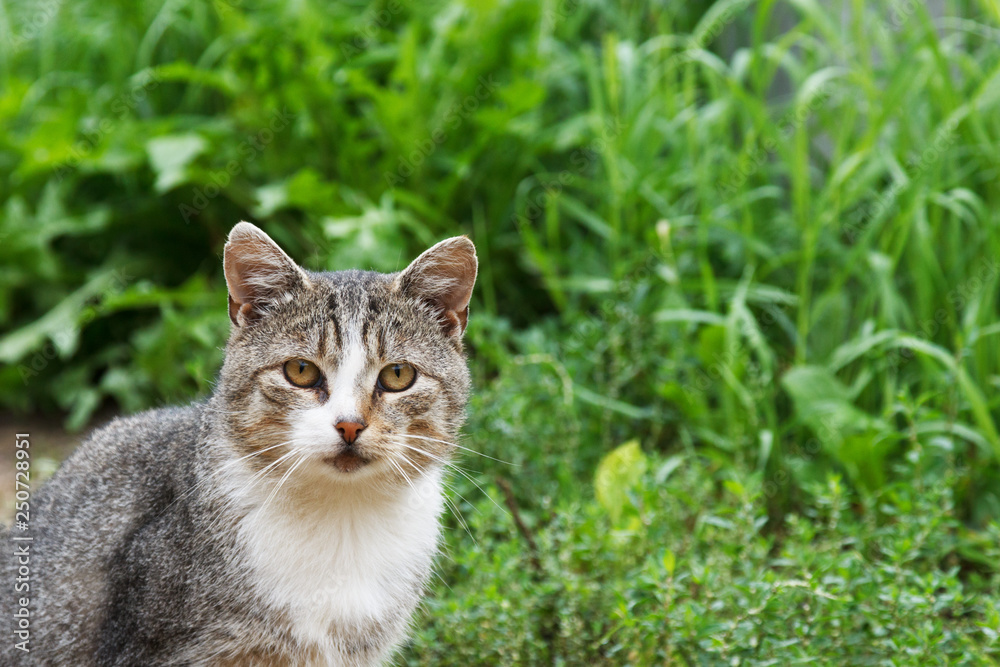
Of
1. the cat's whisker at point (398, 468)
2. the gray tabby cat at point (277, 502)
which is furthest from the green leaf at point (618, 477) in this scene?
the cat's whisker at point (398, 468)

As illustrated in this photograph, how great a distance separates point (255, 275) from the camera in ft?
8.16

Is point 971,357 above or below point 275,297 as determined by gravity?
below

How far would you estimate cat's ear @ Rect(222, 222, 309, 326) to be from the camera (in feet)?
7.91

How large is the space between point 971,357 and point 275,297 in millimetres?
2882

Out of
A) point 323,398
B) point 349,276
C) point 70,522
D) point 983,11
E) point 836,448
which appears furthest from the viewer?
point 983,11

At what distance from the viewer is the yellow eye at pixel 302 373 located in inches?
93.7

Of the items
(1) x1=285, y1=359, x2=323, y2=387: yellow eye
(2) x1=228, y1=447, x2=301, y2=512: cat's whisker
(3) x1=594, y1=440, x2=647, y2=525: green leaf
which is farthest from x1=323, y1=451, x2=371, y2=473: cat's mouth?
(3) x1=594, y1=440, x2=647, y2=525: green leaf

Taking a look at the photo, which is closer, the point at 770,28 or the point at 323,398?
the point at 323,398

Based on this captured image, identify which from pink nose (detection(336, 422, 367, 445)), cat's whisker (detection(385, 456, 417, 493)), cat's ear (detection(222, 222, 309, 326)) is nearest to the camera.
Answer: pink nose (detection(336, 422, 367, 445))

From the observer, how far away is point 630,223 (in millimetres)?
4746

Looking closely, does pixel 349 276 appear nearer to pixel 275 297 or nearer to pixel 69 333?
pixel 275 297

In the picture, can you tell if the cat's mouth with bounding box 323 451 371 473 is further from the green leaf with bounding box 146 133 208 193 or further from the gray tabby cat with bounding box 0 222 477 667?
the green leaf with bounding box 146 133 208 193

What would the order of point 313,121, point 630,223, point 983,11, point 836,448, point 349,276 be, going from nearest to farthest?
point 349,276 < point 836,448 < point 983,11 < point 630,223 < point 313,121

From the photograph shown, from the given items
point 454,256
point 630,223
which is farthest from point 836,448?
point 454,256
